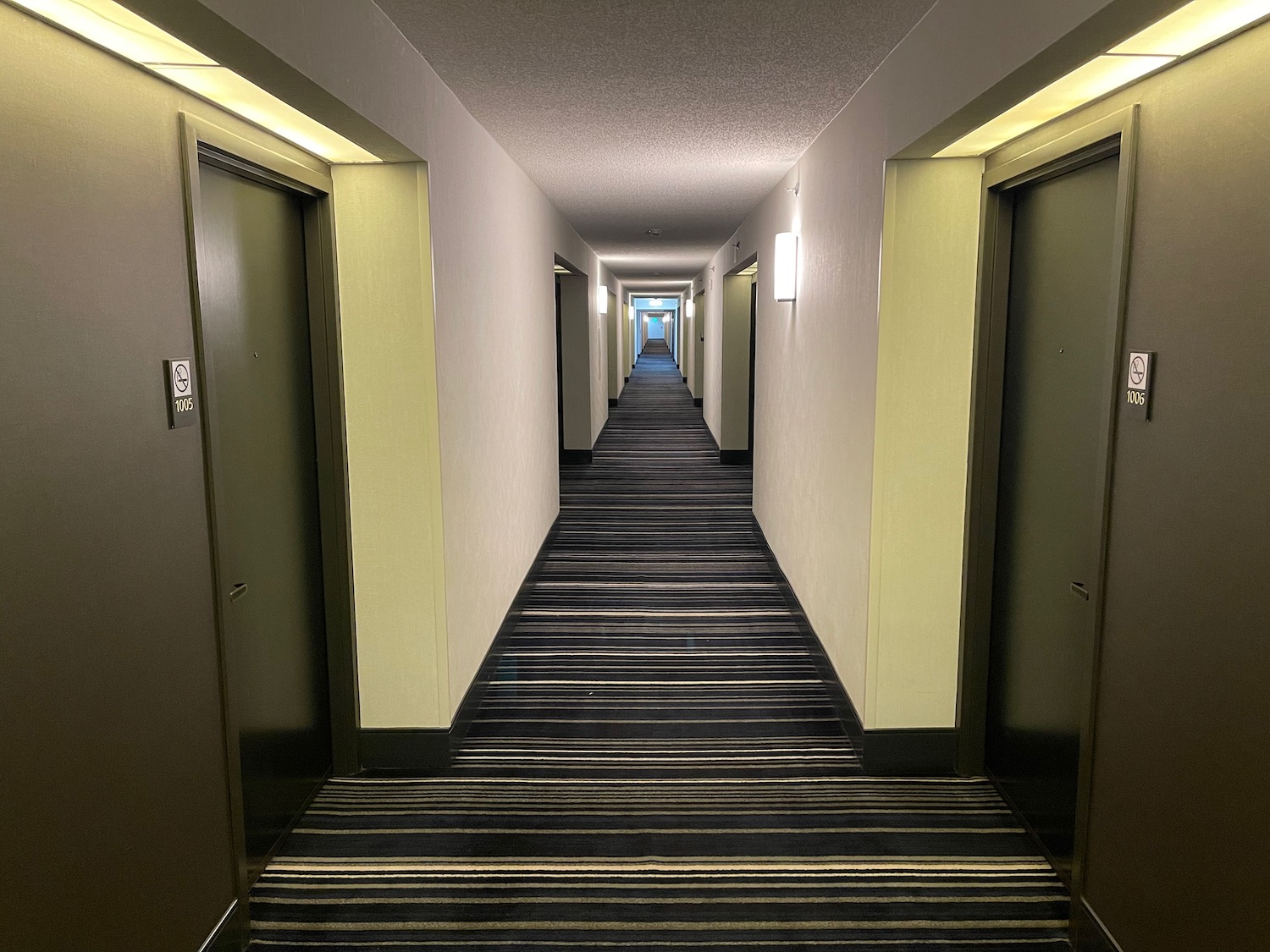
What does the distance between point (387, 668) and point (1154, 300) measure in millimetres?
2778

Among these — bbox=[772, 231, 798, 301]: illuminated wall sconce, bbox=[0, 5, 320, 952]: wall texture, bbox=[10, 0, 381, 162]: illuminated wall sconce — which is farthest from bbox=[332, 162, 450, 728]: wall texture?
bbox=[772, 231, 798, 301]: illuminated wall sconce

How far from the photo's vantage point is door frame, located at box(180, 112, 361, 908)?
6.89 feet

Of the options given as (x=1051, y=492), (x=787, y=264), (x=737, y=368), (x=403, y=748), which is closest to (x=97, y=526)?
(x=403, y=748)

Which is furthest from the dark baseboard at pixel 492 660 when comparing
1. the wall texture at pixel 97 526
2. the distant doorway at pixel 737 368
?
the distant doorway at pixel 737 368

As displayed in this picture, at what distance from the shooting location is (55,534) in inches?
63.5

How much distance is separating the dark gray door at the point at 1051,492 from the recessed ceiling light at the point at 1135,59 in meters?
0.20

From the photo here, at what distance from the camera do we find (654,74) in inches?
120

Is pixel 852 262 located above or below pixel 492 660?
above

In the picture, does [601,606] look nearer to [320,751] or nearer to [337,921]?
[320,751]

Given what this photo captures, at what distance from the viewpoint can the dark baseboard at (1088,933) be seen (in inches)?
86.4

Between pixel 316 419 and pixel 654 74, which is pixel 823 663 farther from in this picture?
pixel 654 74

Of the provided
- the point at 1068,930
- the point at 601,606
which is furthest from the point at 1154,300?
the point at 601,606

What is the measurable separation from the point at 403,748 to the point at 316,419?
1.32 m

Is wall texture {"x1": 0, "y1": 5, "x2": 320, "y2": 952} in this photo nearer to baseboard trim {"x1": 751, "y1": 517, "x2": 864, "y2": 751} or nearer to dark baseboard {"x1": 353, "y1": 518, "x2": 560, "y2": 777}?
dark baseboard {"x1": 353, "y1": 518, "x2": 560, "y2": 777}
